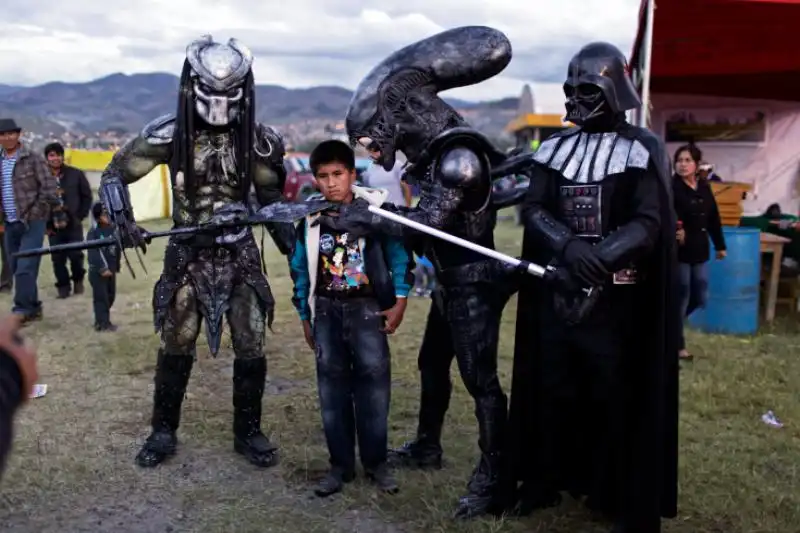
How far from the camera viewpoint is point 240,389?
13.5 feet

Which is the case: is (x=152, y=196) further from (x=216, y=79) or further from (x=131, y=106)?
(x=131, y=106)

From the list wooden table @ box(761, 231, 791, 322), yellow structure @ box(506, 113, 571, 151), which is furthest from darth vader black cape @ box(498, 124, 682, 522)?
yellow structure @ box(506, 113, 571, 151)

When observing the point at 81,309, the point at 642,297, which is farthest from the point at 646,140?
the point at 81,309

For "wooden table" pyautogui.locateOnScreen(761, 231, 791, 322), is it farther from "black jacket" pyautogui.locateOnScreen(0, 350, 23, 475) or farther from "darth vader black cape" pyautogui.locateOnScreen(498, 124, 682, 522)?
"black jacket" pyautogui.locateOnScreen(0, 350, 23, 475)

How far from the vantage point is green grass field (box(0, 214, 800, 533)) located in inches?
138

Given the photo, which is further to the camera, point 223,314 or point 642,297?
point 223,314

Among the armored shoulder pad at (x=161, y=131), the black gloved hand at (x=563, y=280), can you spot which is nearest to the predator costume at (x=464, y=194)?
the black gloved hand at (x=563, y=280)

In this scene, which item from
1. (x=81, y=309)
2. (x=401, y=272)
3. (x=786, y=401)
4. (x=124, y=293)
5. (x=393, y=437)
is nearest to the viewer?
(x=401, y=272)

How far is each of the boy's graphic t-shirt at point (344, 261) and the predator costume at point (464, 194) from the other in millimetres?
104

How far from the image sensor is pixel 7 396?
5.56ft

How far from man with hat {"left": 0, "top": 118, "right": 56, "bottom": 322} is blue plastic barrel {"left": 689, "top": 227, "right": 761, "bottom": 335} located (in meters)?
6.43

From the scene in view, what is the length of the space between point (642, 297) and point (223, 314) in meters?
2.07

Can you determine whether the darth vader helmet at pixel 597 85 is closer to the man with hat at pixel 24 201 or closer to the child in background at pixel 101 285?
the child in background at pixel 101 285

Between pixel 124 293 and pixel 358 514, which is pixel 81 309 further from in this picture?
pixel 358 514
